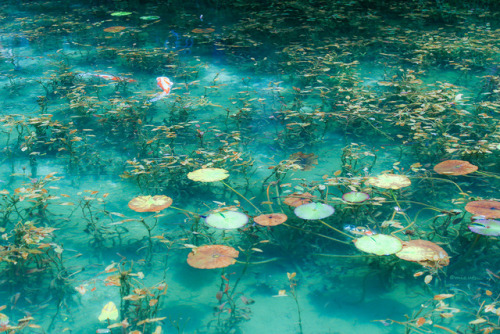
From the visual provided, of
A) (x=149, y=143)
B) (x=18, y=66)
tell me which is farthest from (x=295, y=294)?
(x=18, y=66)

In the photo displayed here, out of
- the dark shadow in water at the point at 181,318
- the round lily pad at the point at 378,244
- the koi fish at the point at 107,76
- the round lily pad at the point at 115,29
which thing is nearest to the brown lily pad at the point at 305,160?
the round lily pad at the point at 378,244

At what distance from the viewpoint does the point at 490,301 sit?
207 cm

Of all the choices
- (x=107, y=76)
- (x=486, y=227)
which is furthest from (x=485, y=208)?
(x=107, y=76)

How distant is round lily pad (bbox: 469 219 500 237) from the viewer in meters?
2.21

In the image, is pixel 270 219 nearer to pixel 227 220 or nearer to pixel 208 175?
pixel 227 220

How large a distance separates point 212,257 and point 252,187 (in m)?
0.92

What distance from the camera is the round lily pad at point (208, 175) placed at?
2.81 meters

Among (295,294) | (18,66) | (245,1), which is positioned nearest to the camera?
(295,294)

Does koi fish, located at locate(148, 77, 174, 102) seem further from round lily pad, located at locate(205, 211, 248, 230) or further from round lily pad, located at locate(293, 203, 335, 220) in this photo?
round lily pad, located at locate(293, 203, 335, 220)

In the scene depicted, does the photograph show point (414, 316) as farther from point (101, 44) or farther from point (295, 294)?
point (101, 44)

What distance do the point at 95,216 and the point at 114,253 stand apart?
40cm

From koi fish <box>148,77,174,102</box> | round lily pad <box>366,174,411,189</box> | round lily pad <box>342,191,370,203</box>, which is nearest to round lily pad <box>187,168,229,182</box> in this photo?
round lily pad <box>342,191,370,203</box>

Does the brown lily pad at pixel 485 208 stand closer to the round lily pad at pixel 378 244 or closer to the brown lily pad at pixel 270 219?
the round lily pad at pixel 378 244

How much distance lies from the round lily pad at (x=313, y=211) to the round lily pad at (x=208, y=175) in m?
0.61
